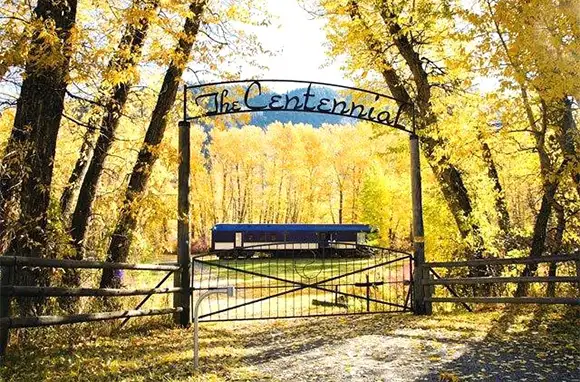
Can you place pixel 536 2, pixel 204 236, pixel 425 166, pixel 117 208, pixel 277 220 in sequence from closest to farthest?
pixel 536 2 → pixel 117 208 → pixel 425 166 → pixel 204 236 → pixel 277 220

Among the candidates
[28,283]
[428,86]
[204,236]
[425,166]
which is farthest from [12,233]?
[204,236]

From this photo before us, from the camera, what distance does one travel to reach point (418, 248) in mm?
9055

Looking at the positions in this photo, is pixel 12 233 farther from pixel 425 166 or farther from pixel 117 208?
pixel 425 166

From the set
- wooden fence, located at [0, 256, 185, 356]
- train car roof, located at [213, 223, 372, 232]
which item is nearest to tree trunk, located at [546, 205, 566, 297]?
wooden fence, located at [0, 256, 185, 356]

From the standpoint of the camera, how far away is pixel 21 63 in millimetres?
5328

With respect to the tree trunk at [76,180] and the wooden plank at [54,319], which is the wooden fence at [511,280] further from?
the tree trunk at [76,180]

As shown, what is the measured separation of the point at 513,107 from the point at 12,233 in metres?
7.61

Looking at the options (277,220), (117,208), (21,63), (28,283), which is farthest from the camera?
(277,220)

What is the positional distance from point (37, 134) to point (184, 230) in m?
2.88

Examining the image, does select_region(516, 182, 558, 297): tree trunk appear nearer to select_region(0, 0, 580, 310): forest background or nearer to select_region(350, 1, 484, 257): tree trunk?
select_region(0, 0, 580, 310): forest background

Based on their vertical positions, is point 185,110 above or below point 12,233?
above

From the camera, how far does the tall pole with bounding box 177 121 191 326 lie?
7941 mm

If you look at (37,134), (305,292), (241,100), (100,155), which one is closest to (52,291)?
(37,134)

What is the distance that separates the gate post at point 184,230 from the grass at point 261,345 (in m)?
0.37
